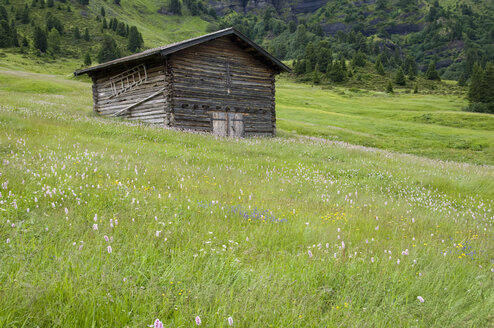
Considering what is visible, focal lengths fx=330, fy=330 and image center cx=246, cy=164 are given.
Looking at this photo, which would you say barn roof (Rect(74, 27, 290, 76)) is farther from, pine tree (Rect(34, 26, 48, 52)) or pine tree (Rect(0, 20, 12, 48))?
pine tree (Rect(34, 26, 48, 52))

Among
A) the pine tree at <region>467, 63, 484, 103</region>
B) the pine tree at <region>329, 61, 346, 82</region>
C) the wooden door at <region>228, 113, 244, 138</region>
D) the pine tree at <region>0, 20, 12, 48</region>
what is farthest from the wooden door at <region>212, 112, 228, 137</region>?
the pine tree at <region>0, 20, 12, 48</region>

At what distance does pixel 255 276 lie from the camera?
307 cm

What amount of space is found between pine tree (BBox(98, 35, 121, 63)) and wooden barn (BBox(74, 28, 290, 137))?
303 feet

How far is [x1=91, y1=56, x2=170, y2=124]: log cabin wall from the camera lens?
75.2ft

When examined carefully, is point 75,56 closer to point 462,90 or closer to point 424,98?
point 424,98

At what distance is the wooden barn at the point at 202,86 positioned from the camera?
880 inches

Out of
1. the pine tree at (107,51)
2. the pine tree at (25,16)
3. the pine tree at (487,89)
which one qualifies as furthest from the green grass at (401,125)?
the pine tree at (25,16)

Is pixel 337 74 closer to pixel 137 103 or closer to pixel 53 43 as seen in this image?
pixel 53 43

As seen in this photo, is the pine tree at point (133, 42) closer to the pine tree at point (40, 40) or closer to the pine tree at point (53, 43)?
the pine tree at point (53, 43)

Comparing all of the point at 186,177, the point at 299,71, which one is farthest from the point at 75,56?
the point at 186,177

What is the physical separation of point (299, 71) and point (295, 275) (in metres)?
133

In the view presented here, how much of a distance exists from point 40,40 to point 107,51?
21006 millimetres

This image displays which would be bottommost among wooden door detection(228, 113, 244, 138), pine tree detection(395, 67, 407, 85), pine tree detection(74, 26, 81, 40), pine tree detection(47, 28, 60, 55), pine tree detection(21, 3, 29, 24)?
wooden door detection(228, 113, 244, 138)

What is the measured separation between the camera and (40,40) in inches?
4237
